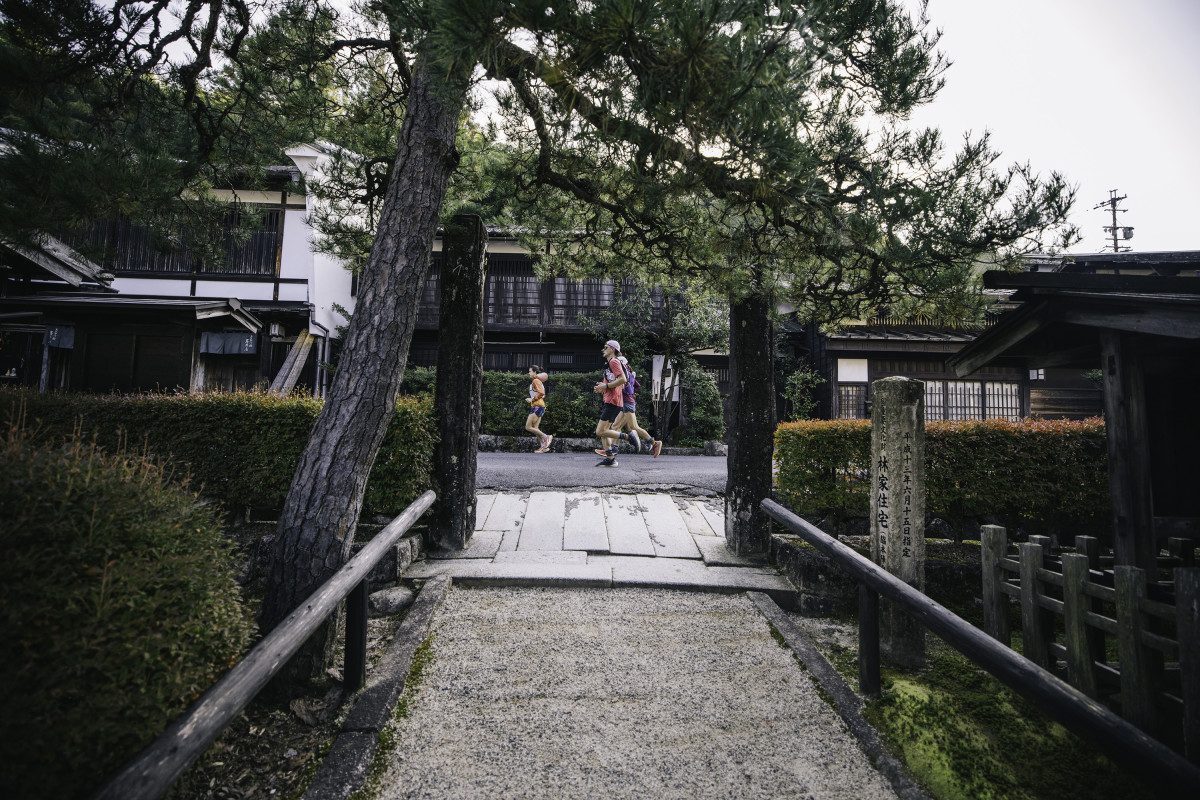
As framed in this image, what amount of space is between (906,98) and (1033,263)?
5.72 feet

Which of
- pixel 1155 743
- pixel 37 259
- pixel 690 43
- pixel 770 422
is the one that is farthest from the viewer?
pixel 37 259

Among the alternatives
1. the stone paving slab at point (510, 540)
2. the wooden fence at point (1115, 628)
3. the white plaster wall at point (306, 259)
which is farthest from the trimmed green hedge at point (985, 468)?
the white plaster wall at point (306, 259)

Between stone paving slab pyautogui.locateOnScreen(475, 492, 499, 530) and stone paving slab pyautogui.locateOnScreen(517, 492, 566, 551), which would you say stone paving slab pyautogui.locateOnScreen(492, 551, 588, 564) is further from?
stone paving slab pyautogui.locateOnScreen(475, 492, 499, 530)

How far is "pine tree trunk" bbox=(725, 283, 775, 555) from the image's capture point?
546 centimetres

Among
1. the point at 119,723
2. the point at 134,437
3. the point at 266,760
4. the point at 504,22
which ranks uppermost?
the point at 504,22

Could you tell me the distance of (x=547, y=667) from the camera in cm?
360

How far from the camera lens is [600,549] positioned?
18.3 feet

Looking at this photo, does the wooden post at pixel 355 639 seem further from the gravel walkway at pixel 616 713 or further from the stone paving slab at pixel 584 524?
the stone paving slab at pixel 584 524

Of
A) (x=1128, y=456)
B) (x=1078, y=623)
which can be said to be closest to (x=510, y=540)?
(x=1078, y=623)

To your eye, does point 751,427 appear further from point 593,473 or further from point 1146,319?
point 593,473

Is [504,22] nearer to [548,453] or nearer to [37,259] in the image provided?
[37,259]

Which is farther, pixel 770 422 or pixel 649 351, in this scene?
pixel 649 351

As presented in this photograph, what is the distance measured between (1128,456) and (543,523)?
17.1 feet

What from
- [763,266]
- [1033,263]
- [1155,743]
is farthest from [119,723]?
[1033,263]
